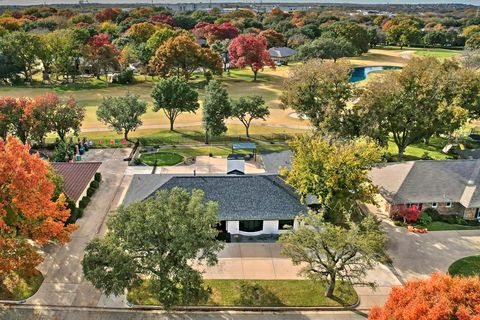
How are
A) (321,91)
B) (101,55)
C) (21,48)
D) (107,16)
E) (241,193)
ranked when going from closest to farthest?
(241,193)
(321,91)
(21,48)
(101,55)
(107,16)

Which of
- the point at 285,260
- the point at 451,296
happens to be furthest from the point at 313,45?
the point at 451,296

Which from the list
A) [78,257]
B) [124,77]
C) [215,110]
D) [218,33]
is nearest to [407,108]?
[215,110]

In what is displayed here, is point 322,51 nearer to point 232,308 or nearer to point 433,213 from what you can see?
point 433,213

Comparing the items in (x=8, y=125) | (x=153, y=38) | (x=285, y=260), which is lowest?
(x=285, y=260)

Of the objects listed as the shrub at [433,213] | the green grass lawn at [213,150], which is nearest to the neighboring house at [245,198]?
the shrub at [433,213]

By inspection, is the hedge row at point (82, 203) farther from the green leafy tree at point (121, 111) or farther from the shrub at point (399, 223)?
the shrub at point (399, 223)

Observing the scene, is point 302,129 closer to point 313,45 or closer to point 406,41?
point 313,45
